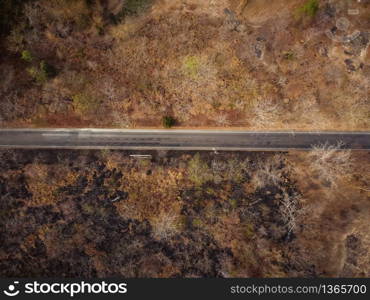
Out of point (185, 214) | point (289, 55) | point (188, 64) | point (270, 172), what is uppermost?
point (289, 55)

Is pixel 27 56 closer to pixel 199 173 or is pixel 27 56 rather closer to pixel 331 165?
pixel 199 173

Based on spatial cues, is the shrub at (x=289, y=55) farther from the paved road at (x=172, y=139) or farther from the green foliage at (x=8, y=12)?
the green foliage at (x=8, y=12)

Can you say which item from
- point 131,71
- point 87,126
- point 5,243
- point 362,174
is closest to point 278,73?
point 362,174

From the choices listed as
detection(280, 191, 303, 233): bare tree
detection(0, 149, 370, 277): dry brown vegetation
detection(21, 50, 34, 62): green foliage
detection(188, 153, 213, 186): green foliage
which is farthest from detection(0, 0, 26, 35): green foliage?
detection(280, 191, 303, 233): bare tree

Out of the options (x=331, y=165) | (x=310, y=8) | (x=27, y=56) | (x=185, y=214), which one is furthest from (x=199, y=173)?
(x=27, y=56)

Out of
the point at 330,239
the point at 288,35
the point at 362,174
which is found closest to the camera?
the point at 330,239

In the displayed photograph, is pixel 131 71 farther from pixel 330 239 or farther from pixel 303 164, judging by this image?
pixel 330 239
